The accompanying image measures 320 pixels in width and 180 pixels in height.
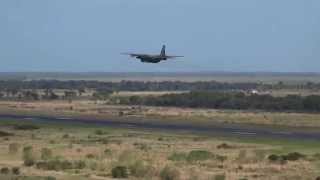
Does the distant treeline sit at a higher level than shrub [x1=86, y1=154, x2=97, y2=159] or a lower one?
lower

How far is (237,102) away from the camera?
134 m

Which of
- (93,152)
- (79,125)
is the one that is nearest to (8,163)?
(93,152)

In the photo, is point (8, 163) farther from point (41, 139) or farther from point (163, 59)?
point (163, 59)

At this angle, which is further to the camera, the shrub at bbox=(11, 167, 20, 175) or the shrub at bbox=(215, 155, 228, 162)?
the shrub at bbox=(215, 155, 228, 162)

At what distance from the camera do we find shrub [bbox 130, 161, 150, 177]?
36.9 m

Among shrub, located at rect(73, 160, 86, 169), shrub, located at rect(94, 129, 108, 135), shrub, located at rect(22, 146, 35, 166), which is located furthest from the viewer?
shrub, located at rect(94, 129, 108, 135)

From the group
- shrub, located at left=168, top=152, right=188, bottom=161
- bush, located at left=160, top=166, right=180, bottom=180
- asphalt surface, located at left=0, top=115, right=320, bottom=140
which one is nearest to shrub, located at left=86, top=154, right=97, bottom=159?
shrub, located at left=168, top=152, right=188, bottom=161

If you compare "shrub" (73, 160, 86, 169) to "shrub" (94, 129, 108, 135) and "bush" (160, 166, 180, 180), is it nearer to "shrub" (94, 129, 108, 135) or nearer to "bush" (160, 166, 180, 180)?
"bush" (160, 166, 180, 180)

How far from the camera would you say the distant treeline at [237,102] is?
121m

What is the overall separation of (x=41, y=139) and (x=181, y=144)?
38.0 ft

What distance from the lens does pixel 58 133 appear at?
222 ft

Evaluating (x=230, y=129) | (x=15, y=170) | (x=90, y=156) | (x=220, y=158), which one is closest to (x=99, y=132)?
(x=230, y=129)

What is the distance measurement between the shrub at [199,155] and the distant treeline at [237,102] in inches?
2704

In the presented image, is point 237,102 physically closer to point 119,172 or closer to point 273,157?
point 273,157
